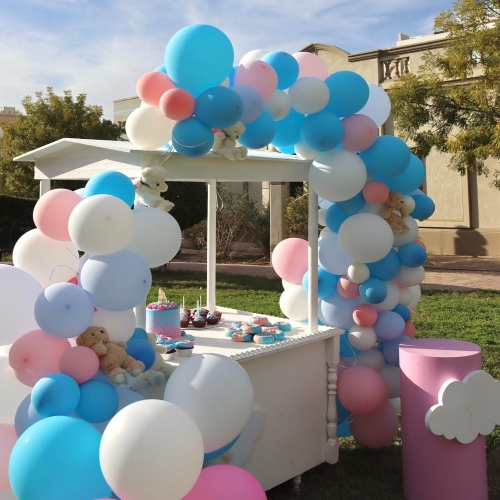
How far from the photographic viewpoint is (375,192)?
4.04 m

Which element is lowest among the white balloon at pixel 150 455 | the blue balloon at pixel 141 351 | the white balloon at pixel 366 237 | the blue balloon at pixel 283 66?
the white balloon at pixel 150 455

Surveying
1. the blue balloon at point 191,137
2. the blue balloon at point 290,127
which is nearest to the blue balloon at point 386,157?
the blue balloon at point 290,127

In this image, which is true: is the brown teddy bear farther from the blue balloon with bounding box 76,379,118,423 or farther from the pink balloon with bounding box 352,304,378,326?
the pink balloon with bounding box 352,304,378,326

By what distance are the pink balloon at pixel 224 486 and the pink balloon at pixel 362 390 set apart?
5.45 feet

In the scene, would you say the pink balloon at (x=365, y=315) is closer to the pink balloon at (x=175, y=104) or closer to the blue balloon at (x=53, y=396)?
the pink balloon at (x=175, y=104)

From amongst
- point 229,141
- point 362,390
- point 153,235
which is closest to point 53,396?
point 153,235

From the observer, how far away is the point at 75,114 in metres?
17.6

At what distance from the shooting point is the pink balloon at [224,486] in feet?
7.94

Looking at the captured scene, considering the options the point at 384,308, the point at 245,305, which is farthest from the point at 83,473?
the point at 245,305

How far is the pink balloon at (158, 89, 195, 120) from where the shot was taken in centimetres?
311

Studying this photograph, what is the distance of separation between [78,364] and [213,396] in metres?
0.59

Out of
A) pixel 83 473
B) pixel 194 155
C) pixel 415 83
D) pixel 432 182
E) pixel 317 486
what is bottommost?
pixel 317 486

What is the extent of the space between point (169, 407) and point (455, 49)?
9084 mm

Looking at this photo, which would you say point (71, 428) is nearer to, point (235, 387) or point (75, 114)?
point (235, 387)
